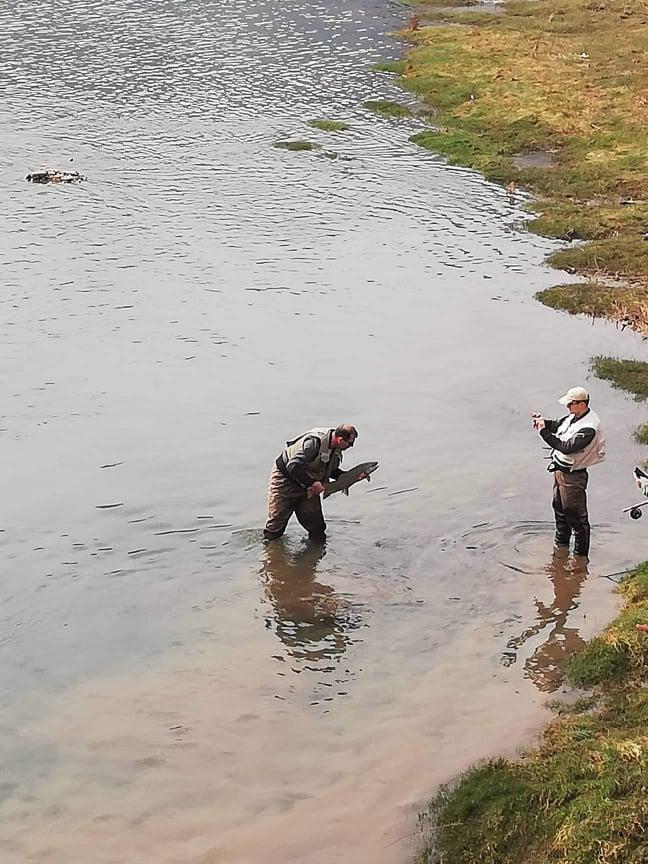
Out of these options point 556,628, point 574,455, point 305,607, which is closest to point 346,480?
point 305,607

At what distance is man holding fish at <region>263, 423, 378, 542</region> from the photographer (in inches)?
587

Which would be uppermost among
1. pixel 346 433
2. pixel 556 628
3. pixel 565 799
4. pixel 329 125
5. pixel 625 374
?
pixel 346 433

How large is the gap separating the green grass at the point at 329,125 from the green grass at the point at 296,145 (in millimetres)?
2069

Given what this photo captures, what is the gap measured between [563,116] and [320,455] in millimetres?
26485

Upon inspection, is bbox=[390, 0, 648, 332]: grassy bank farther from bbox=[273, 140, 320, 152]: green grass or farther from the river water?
bbox=[273, 140, 320, 152]: green grass

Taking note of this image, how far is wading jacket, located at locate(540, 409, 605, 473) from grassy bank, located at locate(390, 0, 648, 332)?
9.31 meters

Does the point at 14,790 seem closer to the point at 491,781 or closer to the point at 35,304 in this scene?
the point at 491,781

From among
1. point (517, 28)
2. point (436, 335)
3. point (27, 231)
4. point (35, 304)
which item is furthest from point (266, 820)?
point (517, 28)

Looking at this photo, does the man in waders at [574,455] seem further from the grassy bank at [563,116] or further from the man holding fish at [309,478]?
the grassy bank at [563,116]

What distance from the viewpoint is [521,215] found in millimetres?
30766

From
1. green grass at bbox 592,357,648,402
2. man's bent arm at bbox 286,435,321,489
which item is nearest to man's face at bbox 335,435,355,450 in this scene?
man's bent arm at bbox 286,435,321,489

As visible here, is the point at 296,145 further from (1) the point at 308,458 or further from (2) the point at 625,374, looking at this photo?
(1) the point at 308,458

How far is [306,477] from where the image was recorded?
15.0m

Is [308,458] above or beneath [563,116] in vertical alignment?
beneath
